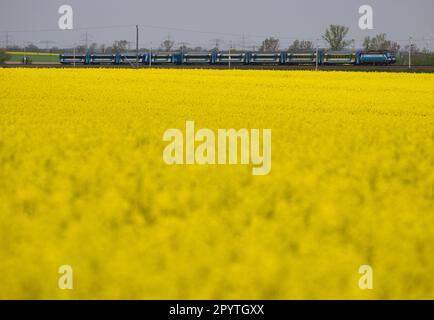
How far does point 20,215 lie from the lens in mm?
5383

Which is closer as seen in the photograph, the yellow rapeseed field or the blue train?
the yellow rapeseed field

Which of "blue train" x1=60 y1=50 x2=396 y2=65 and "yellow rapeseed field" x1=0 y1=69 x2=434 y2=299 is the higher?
"blue train" x1=60 y1=50 x2=396 y2=65

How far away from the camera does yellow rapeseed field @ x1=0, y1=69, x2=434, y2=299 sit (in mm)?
3955

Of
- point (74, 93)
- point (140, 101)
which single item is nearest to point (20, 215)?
point (140, 101)

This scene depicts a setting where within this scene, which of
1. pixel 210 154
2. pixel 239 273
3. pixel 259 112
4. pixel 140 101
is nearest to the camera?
pixel 239 273

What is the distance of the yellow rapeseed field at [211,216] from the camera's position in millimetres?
3955

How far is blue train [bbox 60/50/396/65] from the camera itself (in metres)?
56.3

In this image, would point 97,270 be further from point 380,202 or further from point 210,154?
point 210,154

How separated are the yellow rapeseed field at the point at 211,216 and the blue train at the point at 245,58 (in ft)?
146

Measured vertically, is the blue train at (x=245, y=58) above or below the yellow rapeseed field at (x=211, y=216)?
above

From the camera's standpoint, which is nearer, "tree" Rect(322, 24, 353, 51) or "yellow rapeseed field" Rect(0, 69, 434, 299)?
"yellow rapeseed field" Rect(0, 69, 434, 299)

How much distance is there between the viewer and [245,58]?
201 feet

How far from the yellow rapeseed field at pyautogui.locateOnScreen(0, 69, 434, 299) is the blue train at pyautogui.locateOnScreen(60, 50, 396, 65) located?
44.6 m

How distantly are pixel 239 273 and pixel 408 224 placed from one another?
1.78 meters
